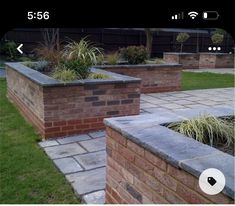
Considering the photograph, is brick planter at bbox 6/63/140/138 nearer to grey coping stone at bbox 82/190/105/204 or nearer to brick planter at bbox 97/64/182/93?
grey coping stone at bbox 82/190/105/204

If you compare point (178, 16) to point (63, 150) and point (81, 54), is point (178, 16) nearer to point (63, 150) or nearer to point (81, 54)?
point (63, 150)

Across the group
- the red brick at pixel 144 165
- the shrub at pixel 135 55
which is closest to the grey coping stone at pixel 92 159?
the red brick at pixel 144 165

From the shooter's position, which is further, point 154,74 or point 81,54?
point 154,74

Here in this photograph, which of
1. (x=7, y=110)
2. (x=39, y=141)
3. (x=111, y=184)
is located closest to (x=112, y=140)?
(x=111, y=184)

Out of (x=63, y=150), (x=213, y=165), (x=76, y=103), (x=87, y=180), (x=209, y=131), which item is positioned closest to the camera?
(x=213, y=165)

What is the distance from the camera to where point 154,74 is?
8898mm

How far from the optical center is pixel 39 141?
4691 mm

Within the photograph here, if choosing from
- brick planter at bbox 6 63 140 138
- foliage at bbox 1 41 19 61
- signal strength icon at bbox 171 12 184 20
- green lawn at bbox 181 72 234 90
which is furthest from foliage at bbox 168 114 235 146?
foliage at bbox 1 41 19 61

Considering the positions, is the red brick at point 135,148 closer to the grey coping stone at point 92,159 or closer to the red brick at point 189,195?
the red brick at point 189,195

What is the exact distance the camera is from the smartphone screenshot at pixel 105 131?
1.44 meters

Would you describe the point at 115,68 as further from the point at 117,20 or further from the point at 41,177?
the point at 117,20

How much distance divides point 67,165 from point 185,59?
13249mm

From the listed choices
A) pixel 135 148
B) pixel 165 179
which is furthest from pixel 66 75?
pixel 165 179

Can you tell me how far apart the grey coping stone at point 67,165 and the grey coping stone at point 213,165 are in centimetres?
199
